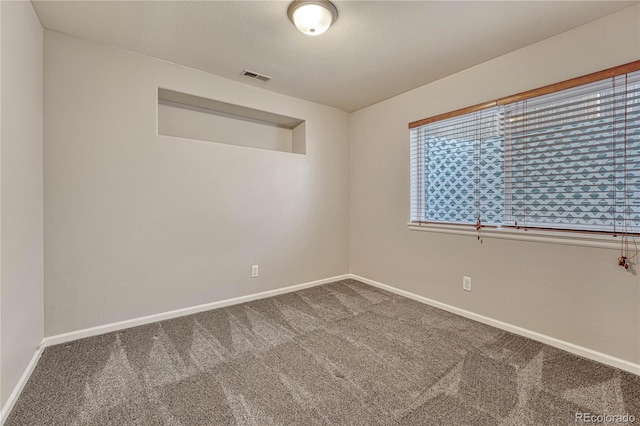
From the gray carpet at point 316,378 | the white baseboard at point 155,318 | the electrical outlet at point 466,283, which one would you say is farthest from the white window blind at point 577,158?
the white baseboard at point 155,318

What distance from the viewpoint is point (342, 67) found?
2697 millimetres

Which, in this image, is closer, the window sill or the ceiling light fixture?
the ceiling light fixture

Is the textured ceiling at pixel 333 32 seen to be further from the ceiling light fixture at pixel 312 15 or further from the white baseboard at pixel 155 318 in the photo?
the white baseboard at pixel 155 318

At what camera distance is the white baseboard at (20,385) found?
56.8 inches

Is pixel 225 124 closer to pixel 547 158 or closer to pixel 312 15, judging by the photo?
pixel 312 15

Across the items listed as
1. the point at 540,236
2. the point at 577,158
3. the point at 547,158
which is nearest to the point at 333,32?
the point at 547,158

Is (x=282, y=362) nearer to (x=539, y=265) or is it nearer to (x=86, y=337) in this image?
(x=86, y=337)

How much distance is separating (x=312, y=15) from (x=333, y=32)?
346 mm

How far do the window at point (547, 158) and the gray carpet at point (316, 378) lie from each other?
106 centimetres

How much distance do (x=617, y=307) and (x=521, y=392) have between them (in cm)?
98

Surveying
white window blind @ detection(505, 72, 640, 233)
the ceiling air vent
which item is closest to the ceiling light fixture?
the ceiling air vent

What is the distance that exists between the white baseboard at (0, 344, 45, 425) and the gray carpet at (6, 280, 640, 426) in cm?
3

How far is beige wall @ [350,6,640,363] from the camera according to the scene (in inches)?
76.3

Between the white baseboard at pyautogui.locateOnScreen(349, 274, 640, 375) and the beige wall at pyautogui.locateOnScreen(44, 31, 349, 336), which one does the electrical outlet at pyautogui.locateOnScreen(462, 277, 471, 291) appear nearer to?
the white baseboard at pyautogui.locateOnScreen(349, 274, 640, 375)
